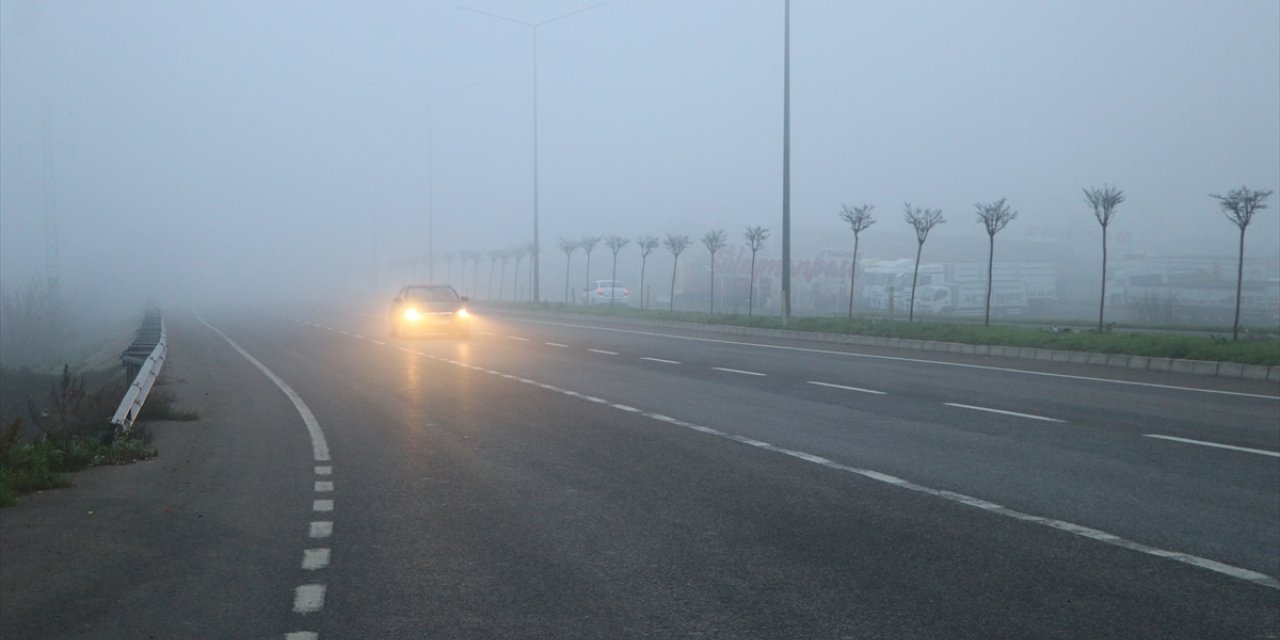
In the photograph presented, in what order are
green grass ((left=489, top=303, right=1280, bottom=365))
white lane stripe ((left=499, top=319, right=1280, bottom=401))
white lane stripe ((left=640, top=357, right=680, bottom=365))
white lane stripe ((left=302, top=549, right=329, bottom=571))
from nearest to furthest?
white lane stripe ((left=302, top=549, right=329, bottom=571)), white lane stripe ((left=499, top=319, right=1280, bottom=401)), green grass ((left=489, top=303, right=1280, bottom=365)), white lane stripe ((left=640, top=357, right=680, bottom=365))

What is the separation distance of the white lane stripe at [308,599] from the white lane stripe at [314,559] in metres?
0.49

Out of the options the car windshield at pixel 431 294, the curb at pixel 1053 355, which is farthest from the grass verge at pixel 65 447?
the car windshield at pixel 431 294

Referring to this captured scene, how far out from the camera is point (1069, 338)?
25547 millimetres

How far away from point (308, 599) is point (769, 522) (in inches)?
126

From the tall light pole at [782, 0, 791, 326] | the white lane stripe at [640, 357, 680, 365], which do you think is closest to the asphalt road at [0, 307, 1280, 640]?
the white lane stripe at [640, 357, 680, 365]

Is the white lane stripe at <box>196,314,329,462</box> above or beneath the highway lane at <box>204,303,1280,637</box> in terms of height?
beneath

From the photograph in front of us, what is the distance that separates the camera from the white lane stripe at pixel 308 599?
605 cm

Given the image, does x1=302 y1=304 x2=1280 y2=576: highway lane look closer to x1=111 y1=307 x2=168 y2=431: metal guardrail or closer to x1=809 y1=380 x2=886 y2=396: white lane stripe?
x1=809 y1=380 x2=886 y2=396: white lane stripe

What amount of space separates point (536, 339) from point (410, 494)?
25.0m

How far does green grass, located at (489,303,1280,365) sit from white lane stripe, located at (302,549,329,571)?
1816 centimetres

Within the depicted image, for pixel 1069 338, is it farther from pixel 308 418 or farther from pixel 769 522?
pixel 769 522

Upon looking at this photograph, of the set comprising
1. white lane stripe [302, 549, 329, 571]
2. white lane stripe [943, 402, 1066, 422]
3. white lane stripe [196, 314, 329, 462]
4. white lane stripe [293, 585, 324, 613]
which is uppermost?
white lane stripe [943, 402, 1066, 422]

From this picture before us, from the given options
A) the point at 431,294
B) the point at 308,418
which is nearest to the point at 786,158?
the point at 431,294

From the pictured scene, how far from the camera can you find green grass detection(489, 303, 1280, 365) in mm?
21547
